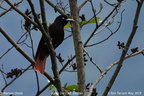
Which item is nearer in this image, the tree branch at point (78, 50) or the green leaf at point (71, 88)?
the tree branch at point (78, 50)

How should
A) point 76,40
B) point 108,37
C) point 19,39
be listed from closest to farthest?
point 76,40, point 108,37, point 19,39

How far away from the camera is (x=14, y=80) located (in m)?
3.12

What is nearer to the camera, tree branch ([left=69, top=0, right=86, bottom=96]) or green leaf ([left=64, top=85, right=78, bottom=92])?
tree branch ([left=69, top=0, right=86, bottom=96])

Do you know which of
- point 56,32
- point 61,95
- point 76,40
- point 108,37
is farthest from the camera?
point 56,32

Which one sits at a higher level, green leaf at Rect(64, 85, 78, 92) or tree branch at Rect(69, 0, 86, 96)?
tree branch at Rect(69, 0, 86, 96)

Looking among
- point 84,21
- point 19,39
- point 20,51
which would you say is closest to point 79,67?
point 20,51

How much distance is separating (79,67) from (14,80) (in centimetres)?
85

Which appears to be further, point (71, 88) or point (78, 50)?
point (71, 88)

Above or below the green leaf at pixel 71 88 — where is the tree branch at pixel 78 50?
Answer: above

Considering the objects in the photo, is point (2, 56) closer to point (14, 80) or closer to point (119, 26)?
point (14, 80)

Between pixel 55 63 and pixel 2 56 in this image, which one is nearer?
pixel 55 63

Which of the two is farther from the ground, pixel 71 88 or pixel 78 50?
pixel 78 50

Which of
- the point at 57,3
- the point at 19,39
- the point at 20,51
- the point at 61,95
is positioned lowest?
the point at 61,95

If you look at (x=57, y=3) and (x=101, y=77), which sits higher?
(x=57, y=3)
